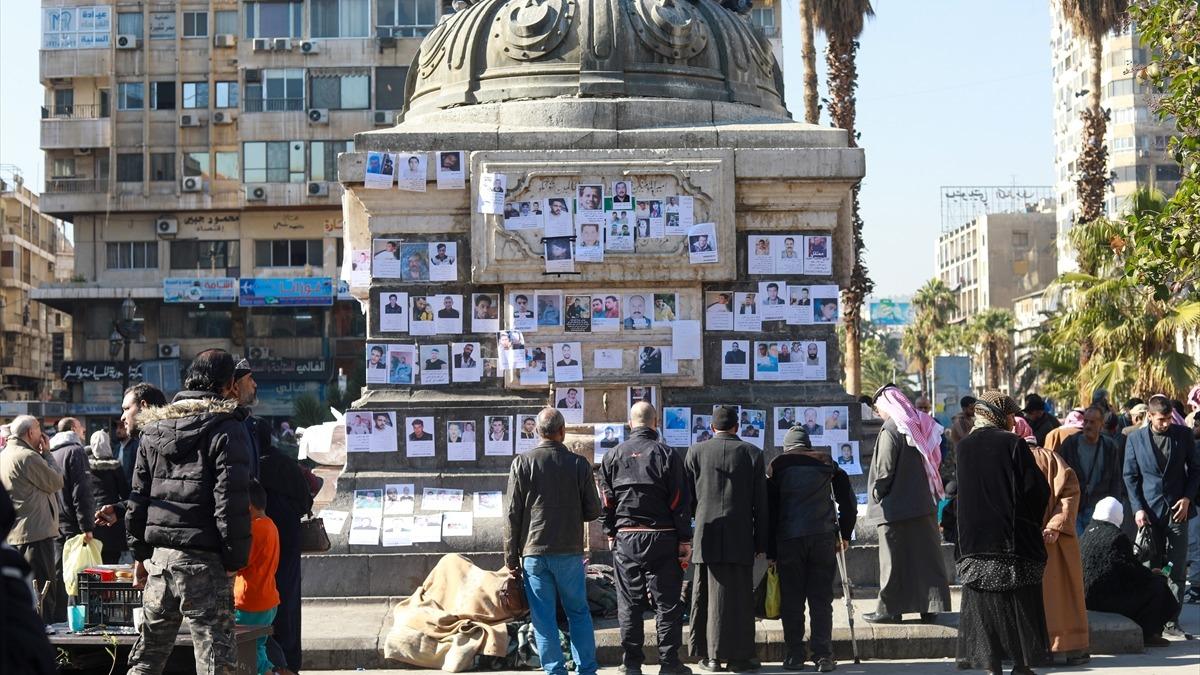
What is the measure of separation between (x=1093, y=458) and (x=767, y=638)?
163 inches

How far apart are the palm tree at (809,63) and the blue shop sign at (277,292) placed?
74.0 feet

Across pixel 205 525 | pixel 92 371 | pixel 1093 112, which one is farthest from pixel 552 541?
pixel 92 371

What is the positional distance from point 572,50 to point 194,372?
5.31 meters

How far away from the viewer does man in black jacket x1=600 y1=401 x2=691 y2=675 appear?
8.31m

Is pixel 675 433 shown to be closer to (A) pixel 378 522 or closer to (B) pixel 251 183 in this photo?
(A) pixel 378 522

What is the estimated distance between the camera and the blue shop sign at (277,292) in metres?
48.1

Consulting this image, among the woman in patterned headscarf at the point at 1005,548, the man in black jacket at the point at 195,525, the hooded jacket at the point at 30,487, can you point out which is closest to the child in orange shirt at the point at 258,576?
the man in black jacket at the point at 195,525

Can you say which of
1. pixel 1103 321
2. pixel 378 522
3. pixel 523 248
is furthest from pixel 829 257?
pixel 1103 321

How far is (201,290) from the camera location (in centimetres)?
4822

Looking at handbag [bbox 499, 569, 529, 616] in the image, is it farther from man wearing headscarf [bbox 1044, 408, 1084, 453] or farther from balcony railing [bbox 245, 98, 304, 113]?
balcony railing [bbox 245, 98, 304, 113]

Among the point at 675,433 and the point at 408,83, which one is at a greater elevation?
the point at 408,83

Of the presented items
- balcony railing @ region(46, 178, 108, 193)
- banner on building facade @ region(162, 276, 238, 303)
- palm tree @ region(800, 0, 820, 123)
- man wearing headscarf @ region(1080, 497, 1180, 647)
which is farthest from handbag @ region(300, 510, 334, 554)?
balcony railing @ region(46, 178, 108, 193)

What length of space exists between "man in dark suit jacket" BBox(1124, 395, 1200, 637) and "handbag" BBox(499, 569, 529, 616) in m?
5.18

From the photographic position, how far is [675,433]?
34.7ft
